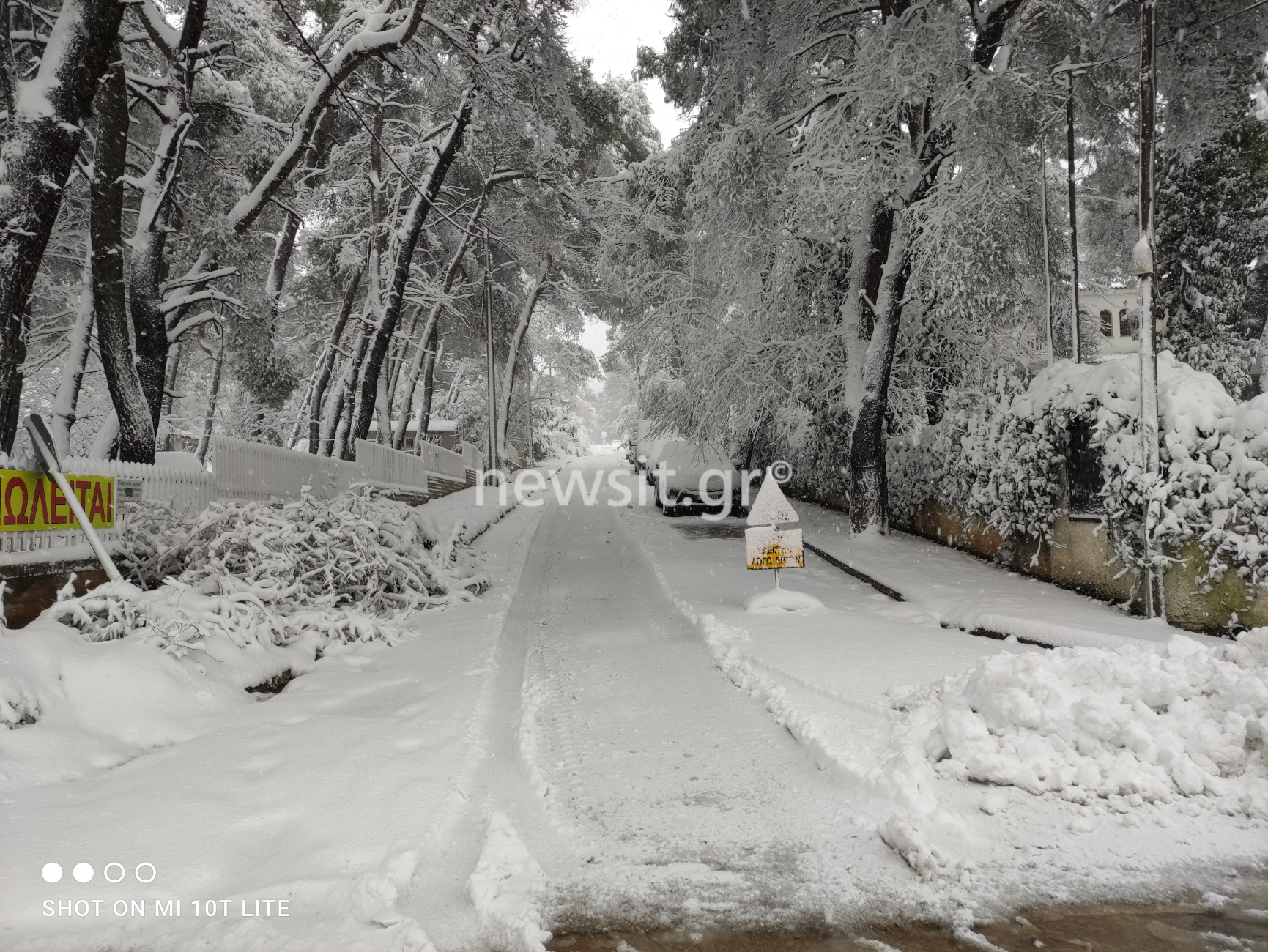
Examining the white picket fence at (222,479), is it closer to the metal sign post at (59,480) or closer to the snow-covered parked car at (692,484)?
the metal sign post at (59,480)

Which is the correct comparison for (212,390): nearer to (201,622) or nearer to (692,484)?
(692,484)

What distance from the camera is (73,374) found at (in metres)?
11.0

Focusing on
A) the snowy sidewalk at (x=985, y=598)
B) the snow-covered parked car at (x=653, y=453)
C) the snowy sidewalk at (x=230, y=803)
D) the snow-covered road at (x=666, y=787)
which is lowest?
the snow-covered road at (x=666, y=787)

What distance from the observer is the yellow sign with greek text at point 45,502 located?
5.73 meters

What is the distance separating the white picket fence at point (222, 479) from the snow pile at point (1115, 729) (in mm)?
6796

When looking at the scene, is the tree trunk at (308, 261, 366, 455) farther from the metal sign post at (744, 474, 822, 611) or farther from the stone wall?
the stone wall

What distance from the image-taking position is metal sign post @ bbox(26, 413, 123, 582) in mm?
5824

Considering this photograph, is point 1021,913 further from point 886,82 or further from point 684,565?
point 886,82

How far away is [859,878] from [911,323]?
13.5 metres

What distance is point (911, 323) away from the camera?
1505 cm

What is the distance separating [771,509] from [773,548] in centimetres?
48

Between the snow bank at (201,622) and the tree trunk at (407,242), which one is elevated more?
the tree trunk at (407,242)

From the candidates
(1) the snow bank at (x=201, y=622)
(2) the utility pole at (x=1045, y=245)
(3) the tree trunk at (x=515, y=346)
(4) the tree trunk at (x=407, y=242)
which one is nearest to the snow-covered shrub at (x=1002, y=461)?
(2) the utility pole at (x=1045, y=245)

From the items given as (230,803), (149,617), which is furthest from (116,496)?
(230,803)
